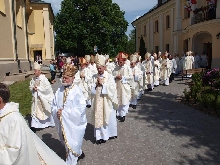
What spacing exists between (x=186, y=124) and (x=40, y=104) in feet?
13.4

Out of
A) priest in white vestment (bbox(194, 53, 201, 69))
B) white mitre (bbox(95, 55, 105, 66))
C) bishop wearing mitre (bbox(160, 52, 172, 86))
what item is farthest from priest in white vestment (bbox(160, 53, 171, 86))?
white mitre (bbox(95, 55, 105, 66))

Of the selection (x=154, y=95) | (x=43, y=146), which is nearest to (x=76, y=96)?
(x=43, y=146)

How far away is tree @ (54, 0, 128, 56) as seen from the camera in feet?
119

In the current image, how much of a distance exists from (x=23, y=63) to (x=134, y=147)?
16.2 m

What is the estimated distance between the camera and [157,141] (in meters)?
5.55

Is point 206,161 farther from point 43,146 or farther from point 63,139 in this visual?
point 43,146

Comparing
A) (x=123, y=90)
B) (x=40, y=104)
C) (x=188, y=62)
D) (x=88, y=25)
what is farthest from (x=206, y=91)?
(x=88, y=25)

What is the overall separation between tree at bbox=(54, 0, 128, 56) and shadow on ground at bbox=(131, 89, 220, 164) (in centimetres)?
2757

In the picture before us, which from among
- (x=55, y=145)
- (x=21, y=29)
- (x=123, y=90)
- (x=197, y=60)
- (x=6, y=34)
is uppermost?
(x=21, y=29)

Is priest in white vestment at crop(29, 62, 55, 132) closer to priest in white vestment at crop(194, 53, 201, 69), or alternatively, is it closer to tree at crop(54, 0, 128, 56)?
priest in white vestment at crop(194, 53, 201, 69)

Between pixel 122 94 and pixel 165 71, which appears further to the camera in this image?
pixel 165 71

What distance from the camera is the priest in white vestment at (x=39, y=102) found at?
650 cm

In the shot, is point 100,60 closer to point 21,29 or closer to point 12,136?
point 12,136

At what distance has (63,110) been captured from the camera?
418cm
